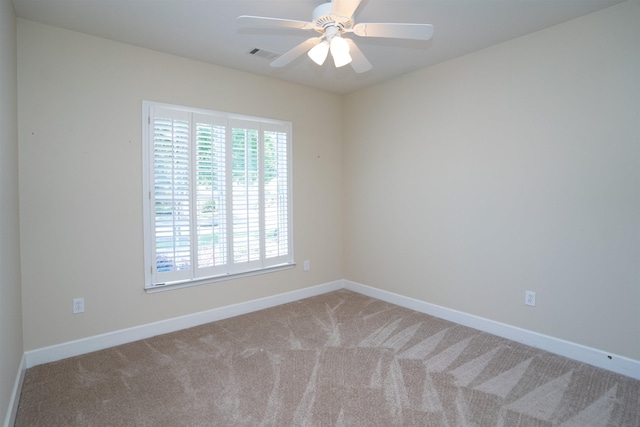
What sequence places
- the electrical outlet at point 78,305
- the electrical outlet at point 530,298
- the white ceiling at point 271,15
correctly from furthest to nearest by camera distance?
the electrical outlet at point 530,298 < the electrical outlet at point 78,305 < the white ceiling at point 271,15

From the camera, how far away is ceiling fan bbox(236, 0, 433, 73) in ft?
6.20

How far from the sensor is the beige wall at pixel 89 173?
265cm

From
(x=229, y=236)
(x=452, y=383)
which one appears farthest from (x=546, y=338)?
(x=229, y=236)

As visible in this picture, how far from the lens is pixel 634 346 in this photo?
2.46 meters

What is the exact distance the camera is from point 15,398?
2098mm

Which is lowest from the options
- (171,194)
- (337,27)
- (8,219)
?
(8,219)

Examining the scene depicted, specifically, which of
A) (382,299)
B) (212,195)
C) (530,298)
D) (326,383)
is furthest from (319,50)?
(382,299)

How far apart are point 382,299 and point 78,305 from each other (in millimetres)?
3107

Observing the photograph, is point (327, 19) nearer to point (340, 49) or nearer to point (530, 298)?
point (340, 49)

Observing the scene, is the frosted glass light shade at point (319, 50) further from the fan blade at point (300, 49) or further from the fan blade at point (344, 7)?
the fan blade at point (344, 7)

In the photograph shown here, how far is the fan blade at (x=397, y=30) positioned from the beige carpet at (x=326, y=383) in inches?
88.1

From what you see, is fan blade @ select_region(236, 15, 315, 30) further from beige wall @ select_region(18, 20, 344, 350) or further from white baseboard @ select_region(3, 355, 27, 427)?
white baseboard @ select_region(3, 355, 27, 427)

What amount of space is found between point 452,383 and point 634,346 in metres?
1.35

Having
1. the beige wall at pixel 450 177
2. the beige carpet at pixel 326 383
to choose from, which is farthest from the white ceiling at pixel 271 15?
the beige carpet at pixel 326 383
